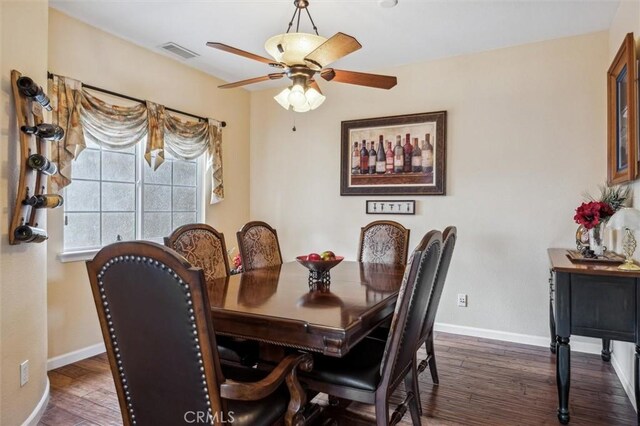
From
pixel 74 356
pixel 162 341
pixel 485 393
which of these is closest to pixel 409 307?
pixel 162 341

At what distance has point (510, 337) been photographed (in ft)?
11.8

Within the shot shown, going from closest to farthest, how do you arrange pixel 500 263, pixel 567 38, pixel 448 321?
pixel 567 38 < pixel 500 263 < pixel 448 321

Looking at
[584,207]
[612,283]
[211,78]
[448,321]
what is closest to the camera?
[612,283]

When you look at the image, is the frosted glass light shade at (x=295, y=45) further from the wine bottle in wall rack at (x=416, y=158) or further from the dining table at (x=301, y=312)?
the wine bottle in wall rack at (x=416, y=158)

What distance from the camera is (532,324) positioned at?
11.5 feet

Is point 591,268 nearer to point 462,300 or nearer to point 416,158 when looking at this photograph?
point 462,300

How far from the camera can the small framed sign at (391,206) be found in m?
4.05

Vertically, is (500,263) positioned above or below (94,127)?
below

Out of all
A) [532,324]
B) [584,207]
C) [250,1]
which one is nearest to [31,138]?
[250,1]

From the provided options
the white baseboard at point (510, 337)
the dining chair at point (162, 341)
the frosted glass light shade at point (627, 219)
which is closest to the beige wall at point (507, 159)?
the white baseboard at point (510, 337)

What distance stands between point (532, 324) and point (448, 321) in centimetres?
74

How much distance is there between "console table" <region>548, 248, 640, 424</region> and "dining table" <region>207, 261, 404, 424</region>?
35.5 inches

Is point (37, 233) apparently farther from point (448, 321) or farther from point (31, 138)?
point (448, 321)

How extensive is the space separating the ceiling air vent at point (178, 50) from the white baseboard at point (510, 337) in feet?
11.9
